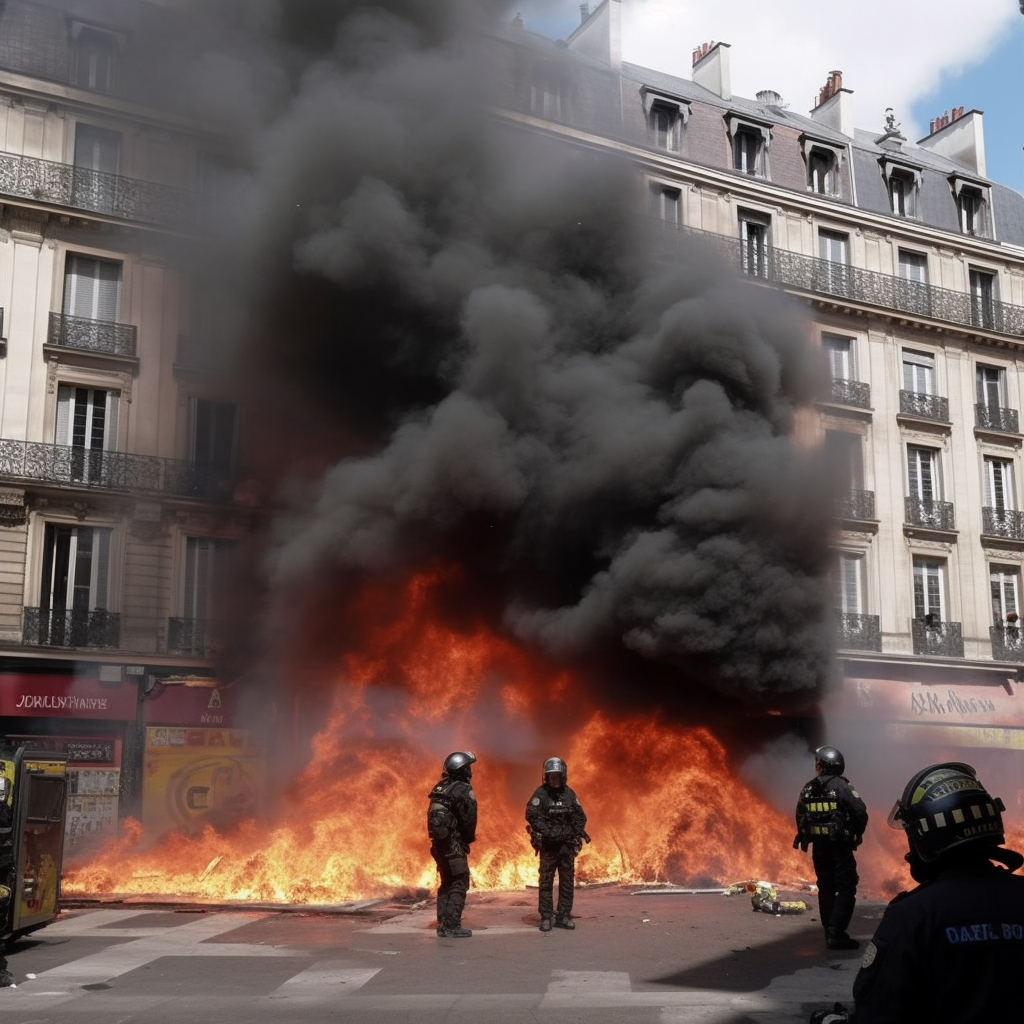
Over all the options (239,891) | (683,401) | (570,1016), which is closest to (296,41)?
(683,401)

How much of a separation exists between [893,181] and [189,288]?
16.7 metres

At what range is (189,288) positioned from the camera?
2100 cm

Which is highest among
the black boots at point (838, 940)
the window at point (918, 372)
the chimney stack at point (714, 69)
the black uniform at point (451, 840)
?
the chimney stack at point (714, 69)

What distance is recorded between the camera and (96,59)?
21.0 m

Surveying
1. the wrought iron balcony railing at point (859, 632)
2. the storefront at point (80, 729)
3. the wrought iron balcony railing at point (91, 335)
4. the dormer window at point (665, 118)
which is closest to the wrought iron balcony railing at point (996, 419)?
the wrought iron balcony railing at point (859, 632)

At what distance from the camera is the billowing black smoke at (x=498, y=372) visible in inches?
635

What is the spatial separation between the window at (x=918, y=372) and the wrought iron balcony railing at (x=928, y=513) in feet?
8.48

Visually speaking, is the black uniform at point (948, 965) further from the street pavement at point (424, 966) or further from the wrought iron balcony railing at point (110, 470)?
the wrought iron balcony railing at point (110, 470)

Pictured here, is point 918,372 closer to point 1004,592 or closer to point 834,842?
point 1004,592

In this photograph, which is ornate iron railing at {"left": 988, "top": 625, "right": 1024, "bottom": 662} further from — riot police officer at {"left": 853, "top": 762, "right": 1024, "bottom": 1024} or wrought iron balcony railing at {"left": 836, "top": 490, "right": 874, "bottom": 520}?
riot police officer at {"left": 853, "top": 762, "right": 1024, "bottom": 1024}

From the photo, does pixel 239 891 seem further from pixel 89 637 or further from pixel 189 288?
pixel 189 288

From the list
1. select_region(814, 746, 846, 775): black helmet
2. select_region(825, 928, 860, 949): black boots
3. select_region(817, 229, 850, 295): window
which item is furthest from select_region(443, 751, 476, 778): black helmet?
select_region(817, 229, 850, 295): window

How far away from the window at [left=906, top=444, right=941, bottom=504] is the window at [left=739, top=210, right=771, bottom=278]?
5086 millimetres

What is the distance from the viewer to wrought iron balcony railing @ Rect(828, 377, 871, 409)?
25.8 metres
